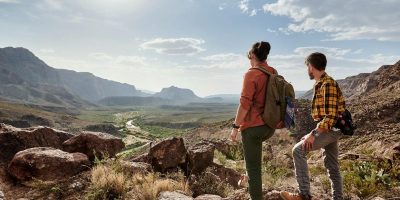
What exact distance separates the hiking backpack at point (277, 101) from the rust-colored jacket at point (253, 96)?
0.22ft

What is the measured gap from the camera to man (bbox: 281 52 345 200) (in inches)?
214

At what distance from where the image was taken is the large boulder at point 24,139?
38.5 feet

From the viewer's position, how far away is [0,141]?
38.4 ft

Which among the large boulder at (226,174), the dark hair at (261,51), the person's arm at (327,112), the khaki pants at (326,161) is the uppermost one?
the dark hair at (261,51)

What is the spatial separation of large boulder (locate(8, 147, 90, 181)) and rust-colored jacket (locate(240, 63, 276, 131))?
577 centimetres

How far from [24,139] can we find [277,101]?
9630 millimetres

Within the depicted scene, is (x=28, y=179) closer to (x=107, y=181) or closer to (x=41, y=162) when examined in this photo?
(x=41, y=162)

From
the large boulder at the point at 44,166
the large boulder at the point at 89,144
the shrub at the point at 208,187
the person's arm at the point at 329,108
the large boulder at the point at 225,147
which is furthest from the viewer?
the large boulder at the point at 225,147

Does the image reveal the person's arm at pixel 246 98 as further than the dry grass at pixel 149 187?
No

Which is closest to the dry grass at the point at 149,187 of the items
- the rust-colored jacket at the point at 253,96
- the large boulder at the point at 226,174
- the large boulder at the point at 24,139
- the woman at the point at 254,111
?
the woman at the point at 254,111

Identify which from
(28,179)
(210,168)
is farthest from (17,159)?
(210,168)

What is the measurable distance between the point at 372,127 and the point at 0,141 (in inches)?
931

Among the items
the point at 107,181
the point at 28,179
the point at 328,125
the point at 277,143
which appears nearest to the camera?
the point at 328,125

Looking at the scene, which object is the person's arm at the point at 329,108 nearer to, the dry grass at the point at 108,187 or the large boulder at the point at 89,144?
the dry grass at the point at 108,187
